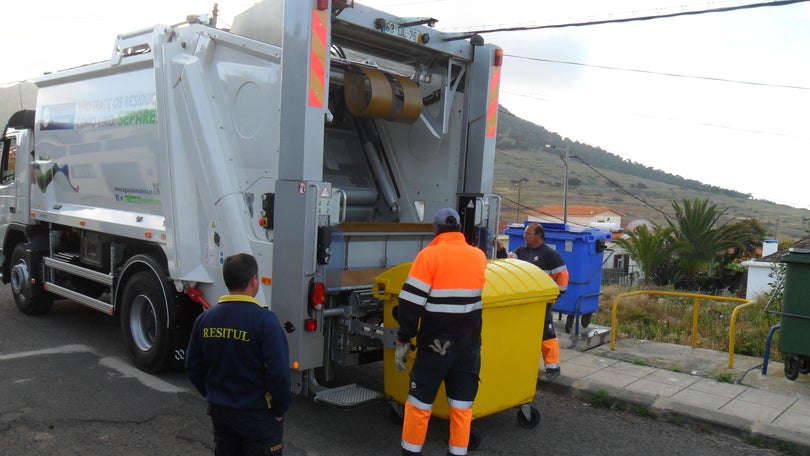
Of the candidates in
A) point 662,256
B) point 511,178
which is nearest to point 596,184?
point 511,178

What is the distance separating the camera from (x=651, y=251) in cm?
1736

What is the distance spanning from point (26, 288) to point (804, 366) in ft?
28.2

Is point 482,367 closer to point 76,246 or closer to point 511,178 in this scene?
point 76,246

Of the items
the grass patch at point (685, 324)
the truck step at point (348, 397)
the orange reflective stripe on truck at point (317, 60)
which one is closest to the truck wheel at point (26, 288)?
the truck step at point (348, 397)

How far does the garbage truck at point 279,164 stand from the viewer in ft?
14.4

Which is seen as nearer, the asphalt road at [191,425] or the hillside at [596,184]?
the asphalt road at [191,425]

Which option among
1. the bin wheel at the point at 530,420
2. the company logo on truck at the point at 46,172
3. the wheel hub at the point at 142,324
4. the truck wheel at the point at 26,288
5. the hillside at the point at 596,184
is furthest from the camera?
the hillside at the point at 596,184

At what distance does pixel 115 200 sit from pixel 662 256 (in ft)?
49.5

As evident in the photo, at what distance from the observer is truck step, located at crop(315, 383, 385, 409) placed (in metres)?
4.24

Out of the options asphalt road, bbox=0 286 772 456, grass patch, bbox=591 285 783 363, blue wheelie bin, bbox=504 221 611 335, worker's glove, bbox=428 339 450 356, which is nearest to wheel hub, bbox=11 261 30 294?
asphalt road, bbox=0 286 772 456

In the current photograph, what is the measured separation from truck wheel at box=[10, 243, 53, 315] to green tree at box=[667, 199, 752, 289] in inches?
632

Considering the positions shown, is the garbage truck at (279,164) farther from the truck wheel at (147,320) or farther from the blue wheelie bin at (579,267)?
the blue wheelie bin at (579,267)

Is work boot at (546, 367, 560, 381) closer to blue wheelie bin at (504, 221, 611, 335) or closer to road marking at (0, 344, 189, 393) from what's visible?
blue wheelie bin at (504, 221, 611, 335)

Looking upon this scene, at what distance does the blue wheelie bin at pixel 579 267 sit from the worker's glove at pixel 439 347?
163 inches
